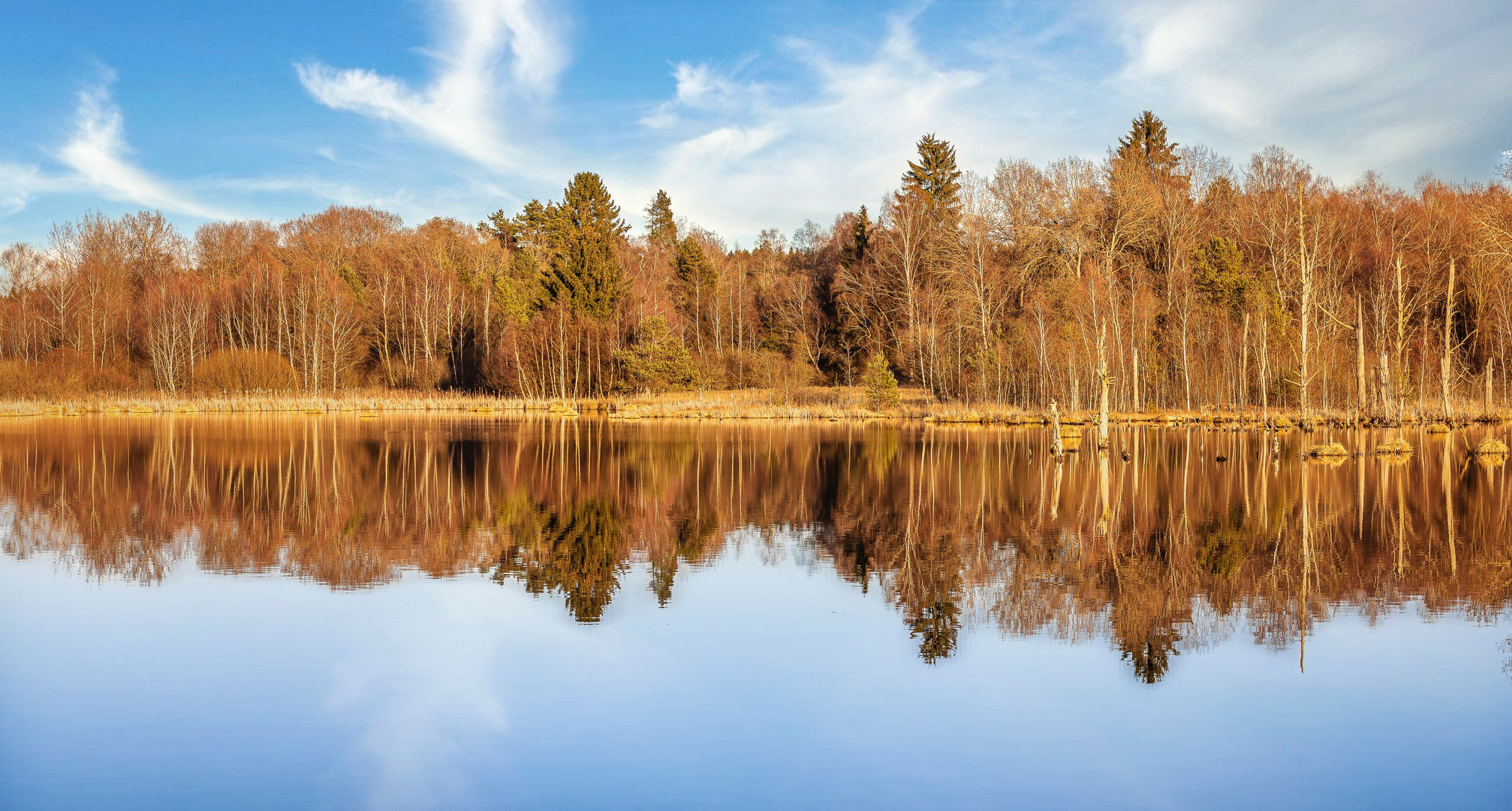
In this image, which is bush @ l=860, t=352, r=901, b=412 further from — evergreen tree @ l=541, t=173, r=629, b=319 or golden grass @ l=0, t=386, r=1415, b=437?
evergreen tree @ l=541, t=173, r=629, b=319

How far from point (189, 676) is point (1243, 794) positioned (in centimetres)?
838

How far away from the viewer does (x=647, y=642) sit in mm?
9703

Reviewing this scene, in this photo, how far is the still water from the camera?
21.4ft

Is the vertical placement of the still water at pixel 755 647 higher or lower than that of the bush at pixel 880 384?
lower

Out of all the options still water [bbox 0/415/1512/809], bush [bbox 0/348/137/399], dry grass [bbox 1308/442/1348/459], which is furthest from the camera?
bush [bbox 0/348/137/399]

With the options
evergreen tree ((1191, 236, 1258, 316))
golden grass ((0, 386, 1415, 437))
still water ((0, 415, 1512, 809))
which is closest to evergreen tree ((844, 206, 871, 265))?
golden grass ((0, 386, 1415, 437))

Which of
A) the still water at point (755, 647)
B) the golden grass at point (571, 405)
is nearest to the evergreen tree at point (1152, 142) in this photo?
the golden grass at point (571, 405)

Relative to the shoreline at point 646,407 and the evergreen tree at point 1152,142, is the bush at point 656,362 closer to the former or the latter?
the shoreline at point 646,407

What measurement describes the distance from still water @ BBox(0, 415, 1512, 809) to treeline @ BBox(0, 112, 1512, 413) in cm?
1918

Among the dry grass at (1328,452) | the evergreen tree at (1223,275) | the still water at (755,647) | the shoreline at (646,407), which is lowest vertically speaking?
the still water at (755,647)

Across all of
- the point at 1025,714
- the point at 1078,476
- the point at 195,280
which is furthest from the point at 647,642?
the point at 195,280

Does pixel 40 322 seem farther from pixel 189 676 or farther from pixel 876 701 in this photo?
pixel 876 701

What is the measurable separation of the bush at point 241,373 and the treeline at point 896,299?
141 mm

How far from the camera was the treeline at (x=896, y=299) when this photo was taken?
42.8m
